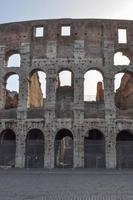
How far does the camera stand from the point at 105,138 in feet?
75.9

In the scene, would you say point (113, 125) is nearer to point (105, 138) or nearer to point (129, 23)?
point (105, 138)

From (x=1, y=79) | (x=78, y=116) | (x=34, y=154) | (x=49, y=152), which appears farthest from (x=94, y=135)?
(x=1, y=79)

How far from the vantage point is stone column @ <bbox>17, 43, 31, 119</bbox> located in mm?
24000

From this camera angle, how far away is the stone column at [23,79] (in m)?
24.0

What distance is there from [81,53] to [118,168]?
8353 millimetres

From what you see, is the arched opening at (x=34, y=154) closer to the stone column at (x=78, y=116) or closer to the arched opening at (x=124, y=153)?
the stone column at (x=78, y=116)

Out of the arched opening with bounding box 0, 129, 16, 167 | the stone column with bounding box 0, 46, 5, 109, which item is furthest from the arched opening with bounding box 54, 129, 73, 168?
the stone column with bounding box 0, 46, 5, 109

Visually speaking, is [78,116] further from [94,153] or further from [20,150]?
[20,150]

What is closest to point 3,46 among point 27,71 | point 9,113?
point 27,71

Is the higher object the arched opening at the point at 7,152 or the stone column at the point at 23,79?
the stone column at the point at 23,79

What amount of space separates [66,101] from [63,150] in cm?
1111

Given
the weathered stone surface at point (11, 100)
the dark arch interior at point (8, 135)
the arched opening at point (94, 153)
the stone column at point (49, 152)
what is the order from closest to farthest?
1. the arched opening at point (94, 153)
2. the stone column at point (49, 152)
3. the dark arch interior at point (8, 135)
4. the weathered stone surface at point (11, 100)

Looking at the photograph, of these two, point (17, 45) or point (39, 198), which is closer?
point (39, 198)

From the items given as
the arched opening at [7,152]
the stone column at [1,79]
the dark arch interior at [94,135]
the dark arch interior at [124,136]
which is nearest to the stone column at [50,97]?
the arched opening at [7,152]
